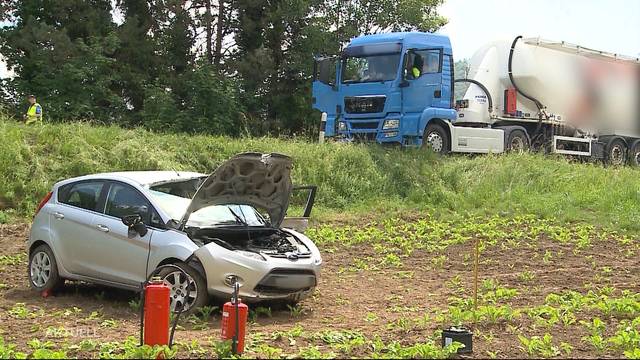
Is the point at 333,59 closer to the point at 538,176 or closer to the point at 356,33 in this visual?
the point at 538,176

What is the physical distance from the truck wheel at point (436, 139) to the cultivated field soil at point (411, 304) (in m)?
5.34

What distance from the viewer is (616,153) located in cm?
2511

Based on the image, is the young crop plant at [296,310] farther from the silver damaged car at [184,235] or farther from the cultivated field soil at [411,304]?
the silver damaged car at [184,235]

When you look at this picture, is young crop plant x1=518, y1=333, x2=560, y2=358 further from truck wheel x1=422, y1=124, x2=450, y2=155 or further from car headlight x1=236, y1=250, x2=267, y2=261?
truck wheel x1=422, y1=124, x2=450, y2=155

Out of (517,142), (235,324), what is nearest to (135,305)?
(235,324)

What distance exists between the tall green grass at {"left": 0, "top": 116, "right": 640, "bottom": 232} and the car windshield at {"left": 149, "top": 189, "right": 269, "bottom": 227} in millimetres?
7144

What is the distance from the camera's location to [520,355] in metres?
5.87

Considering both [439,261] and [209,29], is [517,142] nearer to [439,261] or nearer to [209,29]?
[439,261]

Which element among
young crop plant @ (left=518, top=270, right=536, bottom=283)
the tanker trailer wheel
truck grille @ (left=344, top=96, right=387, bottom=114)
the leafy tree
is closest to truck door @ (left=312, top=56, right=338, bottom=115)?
truck grille @ (left=344, top=96, right=387, bottom=114)

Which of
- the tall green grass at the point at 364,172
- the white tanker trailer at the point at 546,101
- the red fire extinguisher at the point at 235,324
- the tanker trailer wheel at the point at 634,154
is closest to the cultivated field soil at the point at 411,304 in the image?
the red fire extinguisher at the point at 235,324

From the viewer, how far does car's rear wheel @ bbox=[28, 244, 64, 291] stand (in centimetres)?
914

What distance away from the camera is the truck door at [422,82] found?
19392 millimetres

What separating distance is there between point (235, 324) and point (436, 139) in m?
15.4

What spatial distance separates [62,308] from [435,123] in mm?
13580
